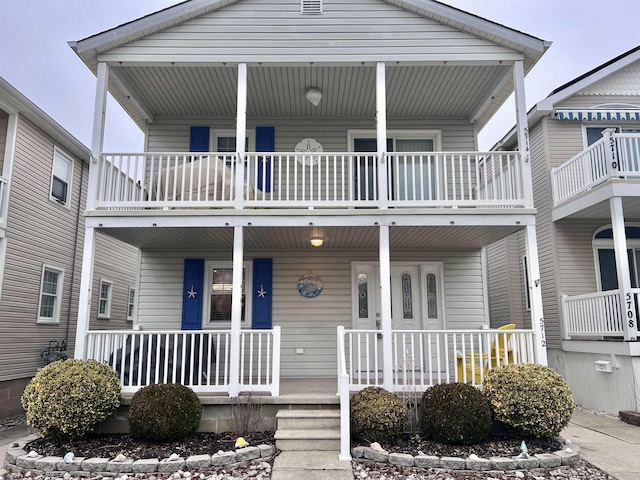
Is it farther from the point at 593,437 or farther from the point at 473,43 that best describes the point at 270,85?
the point at 593,437

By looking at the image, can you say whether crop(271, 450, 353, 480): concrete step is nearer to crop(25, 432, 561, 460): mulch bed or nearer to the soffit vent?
crop(25, 432, 561, 460): mulch bed

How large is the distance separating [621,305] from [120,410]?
857cm

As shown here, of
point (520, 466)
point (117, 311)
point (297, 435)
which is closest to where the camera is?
point (520, 466)

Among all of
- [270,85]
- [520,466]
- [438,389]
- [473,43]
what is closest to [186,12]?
[270,85]

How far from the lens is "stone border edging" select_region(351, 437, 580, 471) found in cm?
553

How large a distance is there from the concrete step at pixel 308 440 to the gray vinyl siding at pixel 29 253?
260 inches

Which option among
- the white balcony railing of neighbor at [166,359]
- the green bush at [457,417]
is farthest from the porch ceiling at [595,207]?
the white balcony railing of neighbor at [166,359]

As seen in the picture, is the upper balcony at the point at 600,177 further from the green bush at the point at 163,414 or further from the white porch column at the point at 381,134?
the green bush at the point at 163,414

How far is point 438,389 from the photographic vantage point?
256 inches

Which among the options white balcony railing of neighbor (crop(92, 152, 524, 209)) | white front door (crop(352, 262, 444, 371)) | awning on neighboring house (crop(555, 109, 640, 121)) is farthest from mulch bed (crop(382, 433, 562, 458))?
awning on neighboring house (crop(555, 109, 640, 121))

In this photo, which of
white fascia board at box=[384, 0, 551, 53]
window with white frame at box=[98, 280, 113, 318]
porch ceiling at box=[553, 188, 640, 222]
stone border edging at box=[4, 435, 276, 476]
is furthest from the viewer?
window with white frame at box=[98, 280, 113, 318]

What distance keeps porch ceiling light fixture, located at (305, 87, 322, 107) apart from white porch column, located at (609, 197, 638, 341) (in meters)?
5.87

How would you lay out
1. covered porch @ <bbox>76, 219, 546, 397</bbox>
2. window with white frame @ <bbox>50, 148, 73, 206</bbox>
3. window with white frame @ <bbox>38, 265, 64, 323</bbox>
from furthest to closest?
window with white frame @ <bbox>50, 148, 73, 206</bbox>
window with white frame @ <bbox>38, 265, 64, 323</bbox>
covered porch @ <bbox>76, 219, 546, 397</bbox>

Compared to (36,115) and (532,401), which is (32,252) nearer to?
(36,115)
